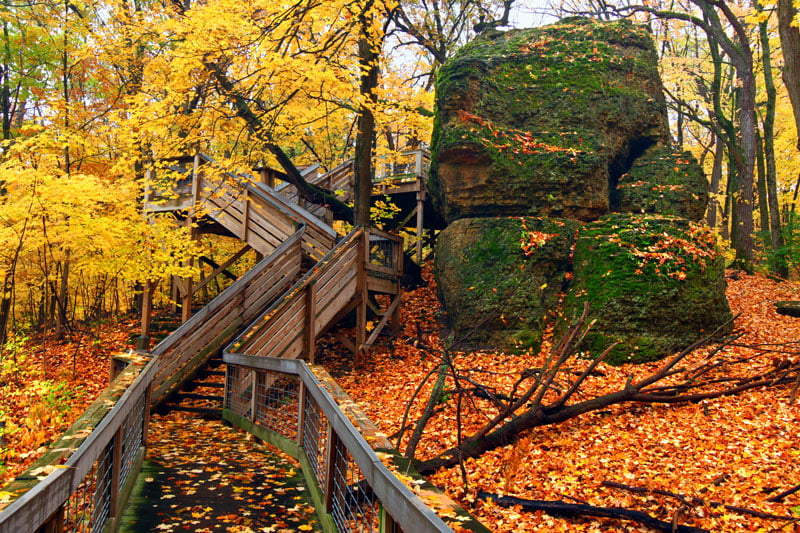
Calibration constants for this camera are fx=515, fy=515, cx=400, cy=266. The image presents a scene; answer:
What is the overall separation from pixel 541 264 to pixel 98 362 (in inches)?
418

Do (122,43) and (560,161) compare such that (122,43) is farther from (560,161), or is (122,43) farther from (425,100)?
(560,161)

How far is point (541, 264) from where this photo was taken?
10664 millimetres

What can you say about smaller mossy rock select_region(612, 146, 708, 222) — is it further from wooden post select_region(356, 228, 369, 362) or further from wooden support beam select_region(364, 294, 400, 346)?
wooden post select_region(356, 228, 369, 362)

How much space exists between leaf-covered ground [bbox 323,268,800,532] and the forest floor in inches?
Answer: 0.5

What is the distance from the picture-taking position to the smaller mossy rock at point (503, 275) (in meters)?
10.1

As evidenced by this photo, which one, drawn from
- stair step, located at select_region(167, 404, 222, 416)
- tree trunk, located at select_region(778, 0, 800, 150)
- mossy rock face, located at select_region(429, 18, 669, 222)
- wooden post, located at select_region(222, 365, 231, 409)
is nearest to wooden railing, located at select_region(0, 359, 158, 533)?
wooden post, located at select_region(222, 365, 231, 409)

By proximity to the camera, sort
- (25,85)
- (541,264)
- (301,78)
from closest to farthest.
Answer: (301,78), (541,264), (25,85)

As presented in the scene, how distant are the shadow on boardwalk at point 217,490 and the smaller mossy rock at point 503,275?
5317 mm

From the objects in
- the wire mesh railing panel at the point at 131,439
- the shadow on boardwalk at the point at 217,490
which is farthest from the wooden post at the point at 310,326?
the wire mesh railing panel at the point at 131,439

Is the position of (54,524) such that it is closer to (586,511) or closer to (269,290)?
(586,511)

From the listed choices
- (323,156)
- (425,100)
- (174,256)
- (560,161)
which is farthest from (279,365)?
(323,156)

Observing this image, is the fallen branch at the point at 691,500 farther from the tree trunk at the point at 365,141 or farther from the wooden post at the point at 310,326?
the tree trunk at the point at 365,141

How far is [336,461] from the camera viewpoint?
3596mm

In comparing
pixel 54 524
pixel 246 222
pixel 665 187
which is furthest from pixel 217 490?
pixel 665 187
